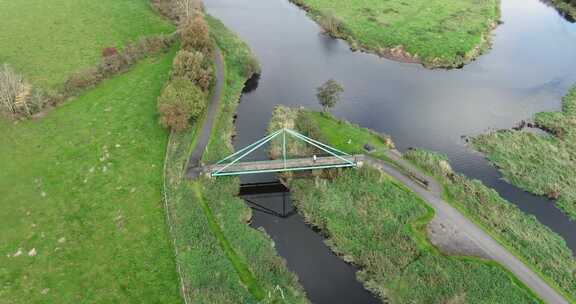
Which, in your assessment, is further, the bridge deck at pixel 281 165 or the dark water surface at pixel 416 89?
the dark water surface at pixel 416 89

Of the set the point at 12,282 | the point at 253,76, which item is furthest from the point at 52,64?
the point at 12,282

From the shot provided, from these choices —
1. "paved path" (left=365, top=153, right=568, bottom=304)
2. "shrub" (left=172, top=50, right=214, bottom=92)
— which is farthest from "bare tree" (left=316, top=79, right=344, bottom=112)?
"shrub" (left=172, top=50, right=214, bottom=92)

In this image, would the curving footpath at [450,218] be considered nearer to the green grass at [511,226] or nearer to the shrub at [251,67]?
the green grass at [511,226]

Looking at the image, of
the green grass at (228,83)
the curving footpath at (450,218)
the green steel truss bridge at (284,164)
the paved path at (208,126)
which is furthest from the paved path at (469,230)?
the paved path at (208,126)

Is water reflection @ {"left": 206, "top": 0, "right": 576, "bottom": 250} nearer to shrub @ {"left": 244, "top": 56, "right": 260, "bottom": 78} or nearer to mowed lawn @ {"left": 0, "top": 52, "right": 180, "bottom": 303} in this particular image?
shrub @ {"left": 244, "top": 56, "right": 260, "bottom": 78}

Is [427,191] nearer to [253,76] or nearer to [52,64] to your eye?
[253,76]

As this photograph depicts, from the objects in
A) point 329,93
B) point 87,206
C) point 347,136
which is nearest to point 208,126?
point 329,93
